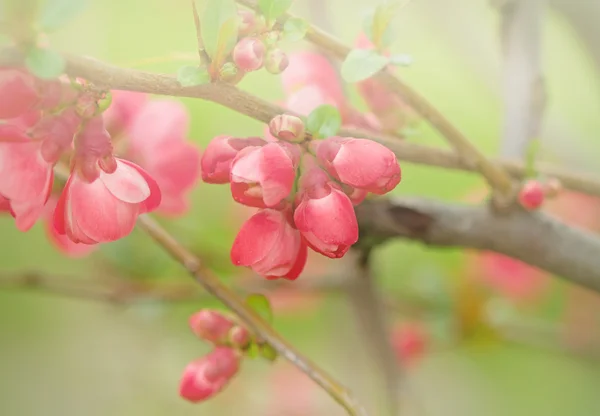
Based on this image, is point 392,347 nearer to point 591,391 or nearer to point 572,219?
point 572,219

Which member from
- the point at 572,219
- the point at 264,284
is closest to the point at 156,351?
the point at 264,284

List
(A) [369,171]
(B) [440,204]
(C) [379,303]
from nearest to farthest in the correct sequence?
(A) [369,171], (B) [440,204], (C) [379,303]

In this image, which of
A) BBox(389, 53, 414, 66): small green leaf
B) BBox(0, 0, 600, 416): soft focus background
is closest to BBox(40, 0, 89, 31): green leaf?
BBox(389, 53, 414, 66): small green leaf

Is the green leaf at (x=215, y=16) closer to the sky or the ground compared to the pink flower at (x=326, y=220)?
closer to the sky

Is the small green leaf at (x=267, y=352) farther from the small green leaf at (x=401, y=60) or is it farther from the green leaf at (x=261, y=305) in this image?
the small green leaf at (x=401, y=60)

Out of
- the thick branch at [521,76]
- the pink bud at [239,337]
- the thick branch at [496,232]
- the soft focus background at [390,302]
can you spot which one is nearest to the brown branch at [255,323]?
the pink bud at [239,337]

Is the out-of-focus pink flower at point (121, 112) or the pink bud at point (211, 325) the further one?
the out-of-focus pink flower at point (121, 112)
